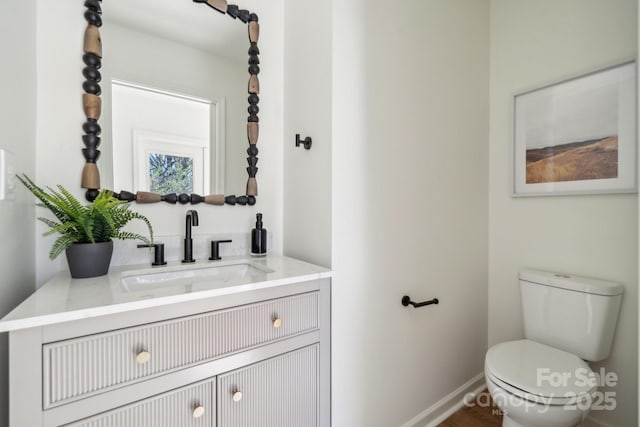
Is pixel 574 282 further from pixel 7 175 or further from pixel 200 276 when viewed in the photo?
pixel 7 175

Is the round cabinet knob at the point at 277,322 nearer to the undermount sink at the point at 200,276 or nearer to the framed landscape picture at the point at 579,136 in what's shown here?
the undermount sink at the point at 200,276

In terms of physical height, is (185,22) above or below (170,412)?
above

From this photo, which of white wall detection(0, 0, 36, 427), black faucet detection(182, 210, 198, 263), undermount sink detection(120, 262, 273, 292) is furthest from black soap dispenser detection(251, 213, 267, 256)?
white wall detection(0, 0, 36, 427)

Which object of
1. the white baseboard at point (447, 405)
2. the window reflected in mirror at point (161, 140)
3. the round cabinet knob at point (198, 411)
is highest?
the window reflected in mirror at point (161, 140)

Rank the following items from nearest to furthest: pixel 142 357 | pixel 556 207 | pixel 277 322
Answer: pixel 142 357, pixel 277 322, pixel 556 207

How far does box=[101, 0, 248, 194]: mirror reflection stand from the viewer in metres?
1.13

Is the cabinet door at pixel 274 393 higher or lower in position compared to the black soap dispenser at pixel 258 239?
lower

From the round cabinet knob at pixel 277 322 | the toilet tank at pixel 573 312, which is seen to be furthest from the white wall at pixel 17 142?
the toilet tank at pixel 573 312

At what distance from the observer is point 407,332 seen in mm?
1435

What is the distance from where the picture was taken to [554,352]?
4.40ft

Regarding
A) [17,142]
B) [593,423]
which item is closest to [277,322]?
[17,142]

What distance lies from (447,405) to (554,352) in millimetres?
655

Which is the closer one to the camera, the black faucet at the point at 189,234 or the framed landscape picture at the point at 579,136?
the black faucet at the point at 189,234

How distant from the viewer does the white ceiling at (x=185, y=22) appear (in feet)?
3.74
